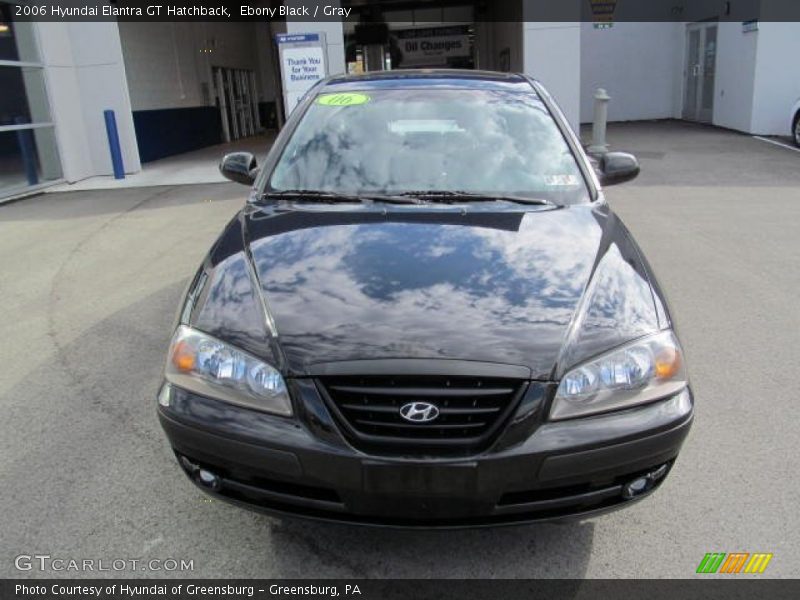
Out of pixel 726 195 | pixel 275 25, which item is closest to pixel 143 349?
pixel 726 195

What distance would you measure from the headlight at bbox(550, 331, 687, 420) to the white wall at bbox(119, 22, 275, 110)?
16.5m

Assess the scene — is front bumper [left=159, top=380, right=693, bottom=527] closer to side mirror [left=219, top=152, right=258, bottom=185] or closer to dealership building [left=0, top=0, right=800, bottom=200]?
side mirror [left=219, top=152, right=258, bottom=185]

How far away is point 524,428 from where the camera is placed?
217cm

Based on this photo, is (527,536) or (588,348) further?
(527,536)

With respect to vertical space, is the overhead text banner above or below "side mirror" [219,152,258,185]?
above

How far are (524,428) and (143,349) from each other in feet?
11.1

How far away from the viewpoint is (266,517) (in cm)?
289

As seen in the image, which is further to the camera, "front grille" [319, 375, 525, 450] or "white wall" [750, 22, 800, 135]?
"white wall" [750, 22, 800, 135]

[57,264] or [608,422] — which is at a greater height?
[608,422]

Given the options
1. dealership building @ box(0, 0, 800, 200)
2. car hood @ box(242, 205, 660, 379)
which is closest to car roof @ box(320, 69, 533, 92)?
car hood @ box(242, 205, 660, 379)

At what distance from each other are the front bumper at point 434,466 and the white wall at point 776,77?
15827 millimetres

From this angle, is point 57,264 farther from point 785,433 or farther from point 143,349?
point 785,433

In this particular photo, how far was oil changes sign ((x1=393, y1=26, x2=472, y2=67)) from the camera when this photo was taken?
27.8 metres

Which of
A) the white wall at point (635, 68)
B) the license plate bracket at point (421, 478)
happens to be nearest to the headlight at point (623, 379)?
the license plate bracket at point (421, 478)
